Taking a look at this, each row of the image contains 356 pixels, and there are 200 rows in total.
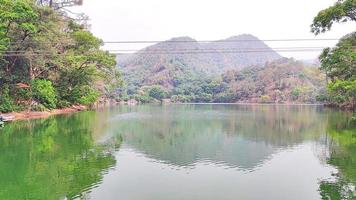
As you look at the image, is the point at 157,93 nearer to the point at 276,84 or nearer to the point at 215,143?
the point at 276,84

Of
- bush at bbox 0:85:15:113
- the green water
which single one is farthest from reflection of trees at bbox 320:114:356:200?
bush at bbox 0:85:15:113

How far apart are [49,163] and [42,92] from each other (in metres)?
25.1

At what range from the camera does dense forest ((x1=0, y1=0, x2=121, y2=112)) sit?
34.6 m

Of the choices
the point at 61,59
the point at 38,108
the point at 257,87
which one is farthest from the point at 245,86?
the point at 38,108

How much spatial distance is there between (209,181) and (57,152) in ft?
27.1

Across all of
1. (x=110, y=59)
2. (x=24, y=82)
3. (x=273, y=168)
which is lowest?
(x=273, y=168)

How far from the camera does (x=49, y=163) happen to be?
A: 630 inches

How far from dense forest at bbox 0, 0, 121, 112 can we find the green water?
11732 millimetres

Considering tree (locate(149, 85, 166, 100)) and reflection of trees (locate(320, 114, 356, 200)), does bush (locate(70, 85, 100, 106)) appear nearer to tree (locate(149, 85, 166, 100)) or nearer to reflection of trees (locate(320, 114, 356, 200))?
reflection of trees (locate(320, 114, 356, 200))

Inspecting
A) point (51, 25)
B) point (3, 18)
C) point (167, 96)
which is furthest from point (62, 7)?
point (167, 96)

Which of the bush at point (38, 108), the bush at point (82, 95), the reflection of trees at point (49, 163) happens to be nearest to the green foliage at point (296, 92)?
the bush at point (82, 95)

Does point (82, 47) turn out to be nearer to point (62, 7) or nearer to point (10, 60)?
point (62, 7)

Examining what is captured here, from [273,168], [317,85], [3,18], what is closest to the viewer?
[273,168]

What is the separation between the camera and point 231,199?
37.2 ft
